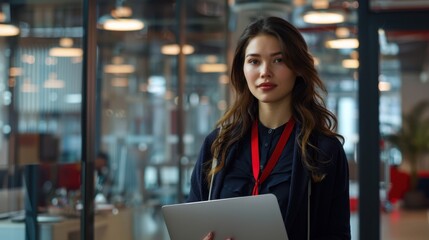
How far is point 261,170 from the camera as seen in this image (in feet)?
7.98

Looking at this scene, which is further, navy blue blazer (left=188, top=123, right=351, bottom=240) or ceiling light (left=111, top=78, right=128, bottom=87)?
ceiling light (left=111, top=78, right=128, bottom=87)

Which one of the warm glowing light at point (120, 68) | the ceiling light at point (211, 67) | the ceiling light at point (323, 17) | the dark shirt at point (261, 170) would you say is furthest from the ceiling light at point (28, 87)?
the dark shirt at point (261, 170)

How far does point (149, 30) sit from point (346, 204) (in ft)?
27.4

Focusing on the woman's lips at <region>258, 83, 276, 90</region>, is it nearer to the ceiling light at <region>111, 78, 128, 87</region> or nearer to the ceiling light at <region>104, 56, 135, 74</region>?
the ceiling light at <region>104, 56, 135, 74</region>

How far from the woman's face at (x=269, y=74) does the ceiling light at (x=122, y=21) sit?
453 centimetres

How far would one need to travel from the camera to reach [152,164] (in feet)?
36.2

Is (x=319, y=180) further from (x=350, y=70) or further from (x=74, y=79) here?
(x=350, y=70)

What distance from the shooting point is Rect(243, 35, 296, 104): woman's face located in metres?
2.46

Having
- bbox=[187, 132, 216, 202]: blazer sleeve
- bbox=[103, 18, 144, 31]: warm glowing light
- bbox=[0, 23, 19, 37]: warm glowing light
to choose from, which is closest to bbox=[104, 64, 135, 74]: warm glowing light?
bbox=[103, 18, 144, 31]: warm glowing light

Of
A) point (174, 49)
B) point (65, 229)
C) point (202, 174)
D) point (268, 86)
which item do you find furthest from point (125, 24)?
point (268, 86)

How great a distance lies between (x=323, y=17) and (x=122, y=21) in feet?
6.91

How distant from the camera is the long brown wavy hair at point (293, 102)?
2445mm

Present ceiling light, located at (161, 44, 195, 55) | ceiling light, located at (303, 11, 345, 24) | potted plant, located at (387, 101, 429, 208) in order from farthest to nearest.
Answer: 1. potted plant, located at (387, 101, 429, 208)
2. ceiling light, located at (161, 44, 195, 55)
3. ceiling light, located at (303, 11, 345, 24)

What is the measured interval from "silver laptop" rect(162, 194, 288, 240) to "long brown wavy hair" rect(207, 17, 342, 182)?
0.18 meters
